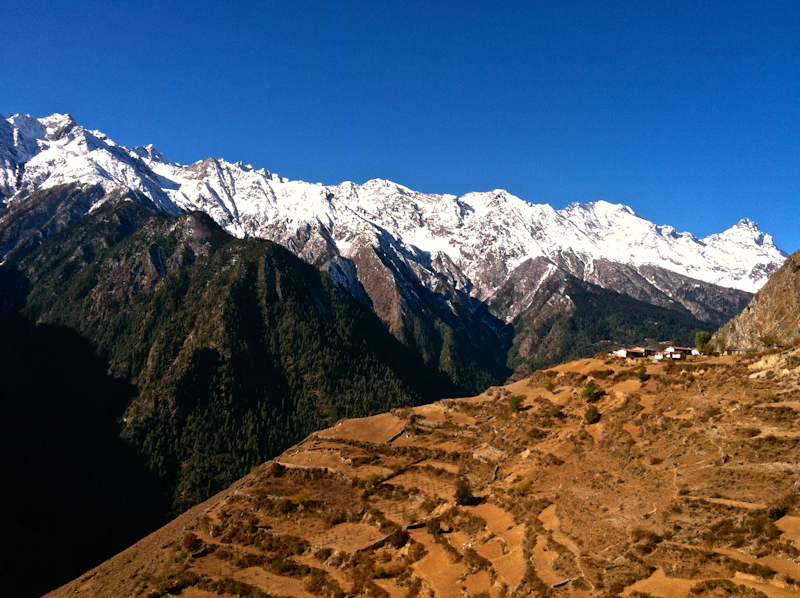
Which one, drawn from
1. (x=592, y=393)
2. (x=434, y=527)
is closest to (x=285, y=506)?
(x=434, y=527)

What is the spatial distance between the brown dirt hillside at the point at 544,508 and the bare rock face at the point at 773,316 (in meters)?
35.4

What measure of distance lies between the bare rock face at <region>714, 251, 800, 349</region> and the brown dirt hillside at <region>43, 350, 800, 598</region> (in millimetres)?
35385

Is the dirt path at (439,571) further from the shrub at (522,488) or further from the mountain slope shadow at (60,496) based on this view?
the mountain slope shadow at (60,496)

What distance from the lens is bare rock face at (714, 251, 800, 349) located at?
88.1 m

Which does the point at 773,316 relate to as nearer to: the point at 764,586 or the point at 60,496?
the point at 764,586

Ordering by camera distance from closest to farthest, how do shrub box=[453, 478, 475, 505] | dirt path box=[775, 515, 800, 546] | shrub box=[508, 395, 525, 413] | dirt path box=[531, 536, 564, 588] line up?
dirt path box=[775, 515, 800, 546] < dirt path box=[531, 536, 564, 588] < shrub box=[453, 478, 475, 505] < shrub box=[508, 395, 525, 413]

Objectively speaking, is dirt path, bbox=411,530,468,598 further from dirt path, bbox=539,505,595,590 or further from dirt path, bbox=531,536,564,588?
dirt path, bbox=539,505,595,590

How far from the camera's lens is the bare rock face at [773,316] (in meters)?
88.1

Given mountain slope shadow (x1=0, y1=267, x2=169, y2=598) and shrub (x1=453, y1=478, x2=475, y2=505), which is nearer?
shrub (x1=453, y1=478, x2=475, y2=505)

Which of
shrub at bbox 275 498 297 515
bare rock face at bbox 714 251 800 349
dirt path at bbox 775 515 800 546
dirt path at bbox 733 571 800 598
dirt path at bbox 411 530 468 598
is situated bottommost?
dirt path at bbox 411 530 468 598

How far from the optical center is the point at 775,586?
24531 millimetres

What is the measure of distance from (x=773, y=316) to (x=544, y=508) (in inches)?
3379

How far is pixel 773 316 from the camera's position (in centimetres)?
9912

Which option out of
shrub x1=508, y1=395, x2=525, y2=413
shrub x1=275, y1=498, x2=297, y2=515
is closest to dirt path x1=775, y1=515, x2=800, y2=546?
shrub x1=508, y1=395, x2=525, y2=413
